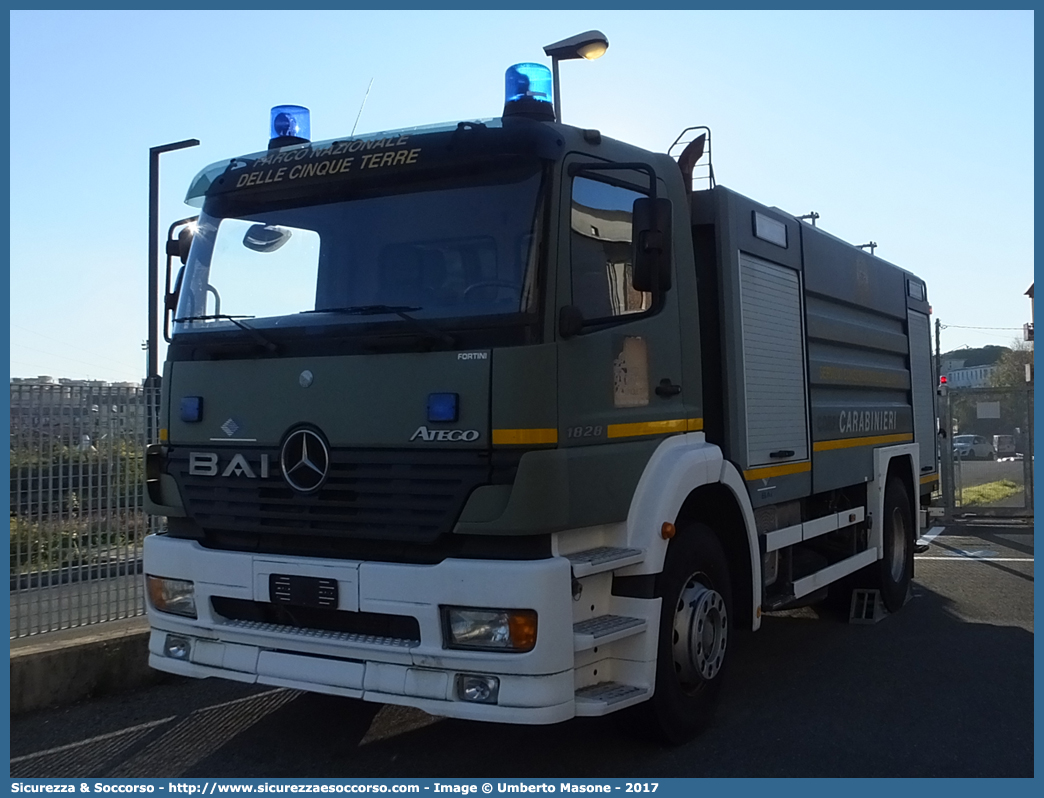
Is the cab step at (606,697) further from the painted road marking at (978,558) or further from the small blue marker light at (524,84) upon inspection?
the painted road marking at (978,558)

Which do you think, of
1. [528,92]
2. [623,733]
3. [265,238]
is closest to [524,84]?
[528,92]

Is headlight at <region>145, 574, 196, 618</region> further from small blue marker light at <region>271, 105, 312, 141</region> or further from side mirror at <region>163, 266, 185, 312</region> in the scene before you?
small blue marker light at <region>271, 105, 312, 141</region>

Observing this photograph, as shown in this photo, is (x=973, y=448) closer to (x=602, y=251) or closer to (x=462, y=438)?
(x=602, y=251)

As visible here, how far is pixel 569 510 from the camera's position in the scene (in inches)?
168

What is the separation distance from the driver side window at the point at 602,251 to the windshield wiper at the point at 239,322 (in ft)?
4.71

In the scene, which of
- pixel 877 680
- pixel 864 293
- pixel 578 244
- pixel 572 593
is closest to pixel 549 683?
pixel 572 593

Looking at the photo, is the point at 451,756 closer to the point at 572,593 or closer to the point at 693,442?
the point at 572,593

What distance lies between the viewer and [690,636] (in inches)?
195

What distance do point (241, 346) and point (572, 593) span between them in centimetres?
193

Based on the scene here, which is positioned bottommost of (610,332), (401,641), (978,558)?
(978,558)

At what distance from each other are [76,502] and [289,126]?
2.73 meters

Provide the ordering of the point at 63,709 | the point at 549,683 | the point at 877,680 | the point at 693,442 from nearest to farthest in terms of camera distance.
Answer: the point at 549,683 → the point at 693,442 → the point at 63,709 → the point at 877,680

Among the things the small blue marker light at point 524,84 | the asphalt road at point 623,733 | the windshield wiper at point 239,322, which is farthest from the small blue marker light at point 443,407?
the asphalt road at point 623,733

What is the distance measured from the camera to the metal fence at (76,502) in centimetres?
606
